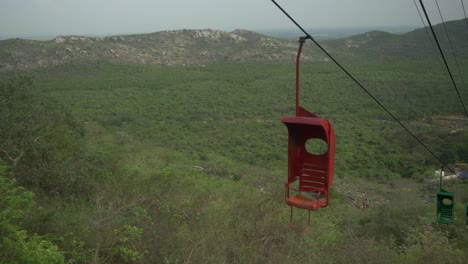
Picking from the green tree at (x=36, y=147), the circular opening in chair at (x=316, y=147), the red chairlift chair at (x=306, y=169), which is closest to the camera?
the red chairlift chair at (x=306, y=169)

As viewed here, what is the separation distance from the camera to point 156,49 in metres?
81.9

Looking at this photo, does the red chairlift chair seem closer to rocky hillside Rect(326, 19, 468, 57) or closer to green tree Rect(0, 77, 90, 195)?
green tree Rect(0, 77, 90, 195)

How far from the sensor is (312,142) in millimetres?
29422

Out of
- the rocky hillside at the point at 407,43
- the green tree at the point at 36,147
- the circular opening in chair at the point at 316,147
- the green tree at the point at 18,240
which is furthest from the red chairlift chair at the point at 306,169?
the rocky hillside at the point at 407,43

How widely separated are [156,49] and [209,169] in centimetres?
6579

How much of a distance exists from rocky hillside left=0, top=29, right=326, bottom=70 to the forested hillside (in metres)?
4.86

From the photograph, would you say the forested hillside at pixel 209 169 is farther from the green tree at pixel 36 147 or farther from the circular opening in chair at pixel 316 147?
the circular opening in chair at pixel 316 147

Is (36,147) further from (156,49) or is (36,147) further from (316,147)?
(156,49)

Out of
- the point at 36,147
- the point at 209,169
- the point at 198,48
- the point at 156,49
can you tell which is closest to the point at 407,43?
the point at 198,48

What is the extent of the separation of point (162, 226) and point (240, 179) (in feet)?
37.9

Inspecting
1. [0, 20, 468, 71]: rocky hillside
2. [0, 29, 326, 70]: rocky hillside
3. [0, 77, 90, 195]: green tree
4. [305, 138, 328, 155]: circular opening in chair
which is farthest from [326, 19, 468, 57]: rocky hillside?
[0, 77, 90, 195]: green tree

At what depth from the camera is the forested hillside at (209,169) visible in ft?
24.9

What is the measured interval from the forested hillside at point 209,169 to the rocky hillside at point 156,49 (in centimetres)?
486

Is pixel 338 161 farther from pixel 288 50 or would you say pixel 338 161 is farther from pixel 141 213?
pixel 288 50
